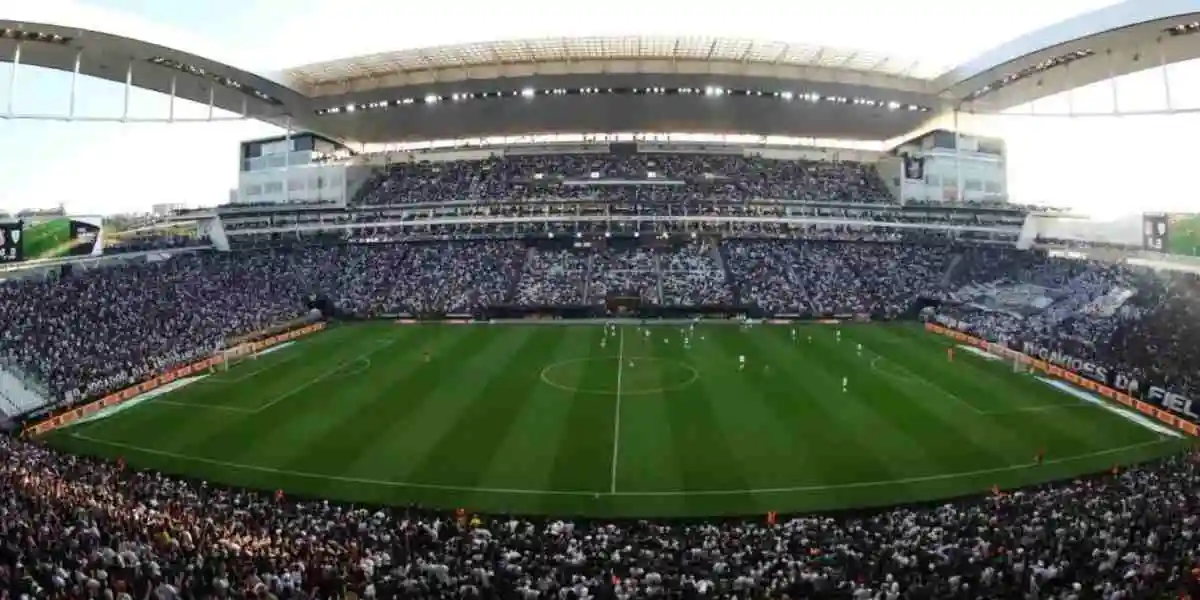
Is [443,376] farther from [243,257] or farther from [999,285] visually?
[999,285]

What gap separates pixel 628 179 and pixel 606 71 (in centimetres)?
1655

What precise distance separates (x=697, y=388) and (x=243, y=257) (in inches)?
1925

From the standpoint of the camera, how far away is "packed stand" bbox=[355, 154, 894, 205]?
7538 cm

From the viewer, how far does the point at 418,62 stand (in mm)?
59688

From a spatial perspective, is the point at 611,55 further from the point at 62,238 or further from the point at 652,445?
the point at 652,445

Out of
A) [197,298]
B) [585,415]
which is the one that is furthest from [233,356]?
[585,415]

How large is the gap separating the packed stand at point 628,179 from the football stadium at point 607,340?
43 cm

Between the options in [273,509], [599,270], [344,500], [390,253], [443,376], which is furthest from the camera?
[390,253]

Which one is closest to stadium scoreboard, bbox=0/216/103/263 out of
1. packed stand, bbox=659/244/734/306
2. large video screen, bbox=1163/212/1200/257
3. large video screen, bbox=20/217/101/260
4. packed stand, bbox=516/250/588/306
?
large video screen, bbox=20/217/101/260

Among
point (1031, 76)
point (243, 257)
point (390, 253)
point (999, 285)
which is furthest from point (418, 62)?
point (999, 285)

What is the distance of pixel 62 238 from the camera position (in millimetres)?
48969

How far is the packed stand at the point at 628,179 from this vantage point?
247 feet

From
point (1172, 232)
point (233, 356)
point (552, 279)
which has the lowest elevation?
point (233, 356)

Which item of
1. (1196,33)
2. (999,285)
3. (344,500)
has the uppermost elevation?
(1196,33)
